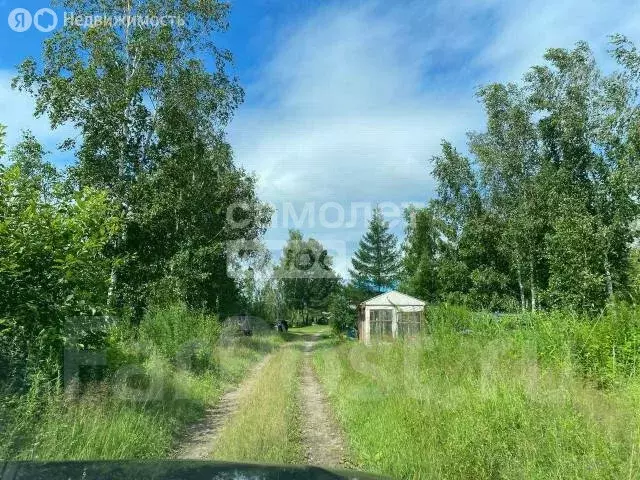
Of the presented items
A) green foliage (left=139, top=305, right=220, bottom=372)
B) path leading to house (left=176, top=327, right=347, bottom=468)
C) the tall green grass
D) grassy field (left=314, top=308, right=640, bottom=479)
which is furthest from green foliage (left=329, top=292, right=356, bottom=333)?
grassy field (left=314, top=308, right=640, bottom=479)

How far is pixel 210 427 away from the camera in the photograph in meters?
9.04

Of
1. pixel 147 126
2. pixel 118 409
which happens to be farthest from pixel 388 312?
pixel 118 409

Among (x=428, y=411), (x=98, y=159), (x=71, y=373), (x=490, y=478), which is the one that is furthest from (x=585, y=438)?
(x=98, y=159)

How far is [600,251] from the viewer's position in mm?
24156

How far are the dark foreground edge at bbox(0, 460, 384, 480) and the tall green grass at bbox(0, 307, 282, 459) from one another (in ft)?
9.41

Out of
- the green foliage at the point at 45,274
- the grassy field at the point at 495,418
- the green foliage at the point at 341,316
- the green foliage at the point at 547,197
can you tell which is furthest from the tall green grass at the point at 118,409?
the green foliage at the point at 341,316

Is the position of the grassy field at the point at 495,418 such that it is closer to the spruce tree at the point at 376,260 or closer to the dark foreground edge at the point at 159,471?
the dark foreground edge at the point at 159,471

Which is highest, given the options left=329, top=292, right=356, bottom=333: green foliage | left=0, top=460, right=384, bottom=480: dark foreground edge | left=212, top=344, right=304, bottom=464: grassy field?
left=329, top=292, right=356, bottom=333: green foliage

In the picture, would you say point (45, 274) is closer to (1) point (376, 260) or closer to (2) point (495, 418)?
(2) point (495, 418)

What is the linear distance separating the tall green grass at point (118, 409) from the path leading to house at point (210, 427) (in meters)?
0.18

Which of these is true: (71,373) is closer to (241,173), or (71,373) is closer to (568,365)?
(568,365)

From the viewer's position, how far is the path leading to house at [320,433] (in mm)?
→ 7113

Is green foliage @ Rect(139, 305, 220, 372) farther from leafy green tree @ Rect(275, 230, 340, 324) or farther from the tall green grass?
leafy green tree @ Rect(275, 230, 340, 324)

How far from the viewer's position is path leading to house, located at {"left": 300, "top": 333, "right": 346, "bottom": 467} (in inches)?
280
